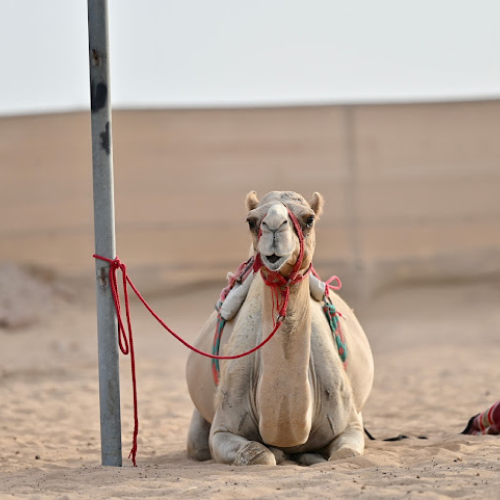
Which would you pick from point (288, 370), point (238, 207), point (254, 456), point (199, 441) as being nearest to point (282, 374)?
point (288, 370)

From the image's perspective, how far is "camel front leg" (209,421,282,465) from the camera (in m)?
5.37

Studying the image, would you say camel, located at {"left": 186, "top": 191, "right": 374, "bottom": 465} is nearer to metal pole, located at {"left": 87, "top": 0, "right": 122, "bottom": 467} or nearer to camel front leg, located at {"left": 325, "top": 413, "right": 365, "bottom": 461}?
camel front leg, located at {"left": 325, "top": 413, "right": 365, "bottom": 461}

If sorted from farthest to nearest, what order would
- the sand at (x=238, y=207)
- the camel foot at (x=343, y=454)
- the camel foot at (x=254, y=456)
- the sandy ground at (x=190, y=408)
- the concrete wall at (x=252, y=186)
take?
1. the concrete wall at (x=252, y=186)
2. the sand at (x=238, y=207)
3. the camel foot at (x=343, y=454)
4. the camel foot at (x=254, y=456)
5. the sandy ground at (x=190, y=408)

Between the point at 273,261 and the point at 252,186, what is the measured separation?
1185cm

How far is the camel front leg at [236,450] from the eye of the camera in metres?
5.37

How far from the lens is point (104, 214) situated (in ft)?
18.2

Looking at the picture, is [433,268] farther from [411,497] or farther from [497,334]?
[411,497]

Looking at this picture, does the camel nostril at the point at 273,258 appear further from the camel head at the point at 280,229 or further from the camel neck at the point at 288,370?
the camel neck at the point at 288,370

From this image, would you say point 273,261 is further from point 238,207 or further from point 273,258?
point 238,207

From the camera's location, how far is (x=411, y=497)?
415 centimetres

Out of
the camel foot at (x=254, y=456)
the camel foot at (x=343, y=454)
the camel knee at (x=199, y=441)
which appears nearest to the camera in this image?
the camel foot at (x=254, y=456)

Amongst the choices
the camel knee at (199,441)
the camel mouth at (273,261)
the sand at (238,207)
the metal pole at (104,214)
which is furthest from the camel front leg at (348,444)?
the sand at (238,207)

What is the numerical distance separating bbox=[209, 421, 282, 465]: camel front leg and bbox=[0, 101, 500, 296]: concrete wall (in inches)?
415

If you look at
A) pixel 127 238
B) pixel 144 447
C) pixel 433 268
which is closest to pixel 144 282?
pixel 127 238
